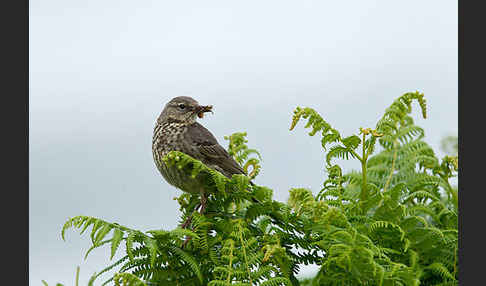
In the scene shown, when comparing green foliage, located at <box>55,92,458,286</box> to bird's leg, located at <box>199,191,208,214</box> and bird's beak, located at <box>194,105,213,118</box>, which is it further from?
bird's beak, located at <box>194,105,213,118</box>

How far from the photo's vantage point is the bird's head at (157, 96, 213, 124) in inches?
129

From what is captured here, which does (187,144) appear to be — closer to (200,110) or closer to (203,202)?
(200,110)

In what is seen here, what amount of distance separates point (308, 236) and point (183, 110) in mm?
1462

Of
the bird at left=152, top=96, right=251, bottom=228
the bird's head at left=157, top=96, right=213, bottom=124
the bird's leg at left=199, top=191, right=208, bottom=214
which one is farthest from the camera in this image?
the bird's head at left=157, top=96, right=213, bottom=124

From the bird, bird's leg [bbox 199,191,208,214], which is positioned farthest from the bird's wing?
bird's leg [bbox 199,191,208,214]

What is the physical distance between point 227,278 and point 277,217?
38 cm

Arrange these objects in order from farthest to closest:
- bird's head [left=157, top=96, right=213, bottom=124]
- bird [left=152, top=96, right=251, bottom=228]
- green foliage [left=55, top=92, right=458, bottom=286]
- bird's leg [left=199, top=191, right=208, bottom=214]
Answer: bird's head [left=157, top=96, right=213, bottom=124] → bird [left=152, top=96, right=251, bottom=228] → bird's leg [left=199, top=191, right=208, bottom=214] → green foliage [left=55, top=92, right=458, bottom=286]

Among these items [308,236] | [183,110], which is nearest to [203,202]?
[308,236]

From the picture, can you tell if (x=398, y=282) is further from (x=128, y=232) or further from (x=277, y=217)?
(x=128, y=232)

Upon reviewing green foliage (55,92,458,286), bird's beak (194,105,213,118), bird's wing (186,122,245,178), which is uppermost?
bird's beak (194,105,213,118)

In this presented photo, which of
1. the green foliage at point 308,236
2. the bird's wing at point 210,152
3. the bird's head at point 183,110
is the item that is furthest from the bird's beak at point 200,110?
the green foliage at point 308,236

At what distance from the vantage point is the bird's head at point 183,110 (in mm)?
3283

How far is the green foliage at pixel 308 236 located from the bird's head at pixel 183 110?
89cm

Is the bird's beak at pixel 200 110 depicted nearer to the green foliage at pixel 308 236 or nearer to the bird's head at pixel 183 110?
the bird's head at pixel 183 110
